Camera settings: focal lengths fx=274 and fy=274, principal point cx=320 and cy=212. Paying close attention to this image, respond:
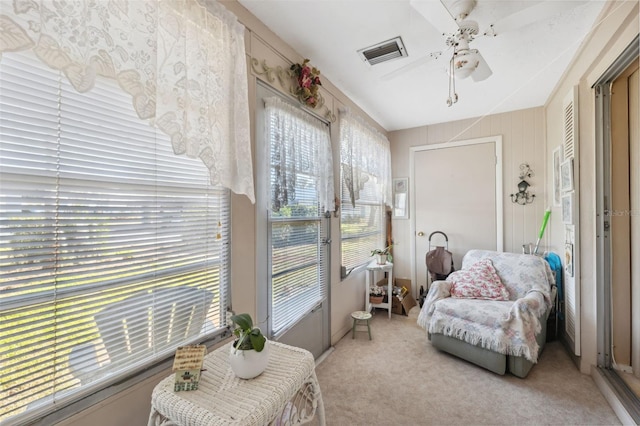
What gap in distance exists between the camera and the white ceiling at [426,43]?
5.32ft

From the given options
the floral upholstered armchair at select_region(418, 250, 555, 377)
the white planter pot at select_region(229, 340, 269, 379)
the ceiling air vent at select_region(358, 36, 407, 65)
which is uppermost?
the ceiling air vent at select_region(358, 36, 407, 65)

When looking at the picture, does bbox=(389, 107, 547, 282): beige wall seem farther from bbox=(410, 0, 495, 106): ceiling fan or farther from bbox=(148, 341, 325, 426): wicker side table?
Result: bbox=(148, 341, 325, 426): wicker side table

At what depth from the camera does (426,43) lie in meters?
1.98

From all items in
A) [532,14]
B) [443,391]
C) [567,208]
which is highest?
[532,14]

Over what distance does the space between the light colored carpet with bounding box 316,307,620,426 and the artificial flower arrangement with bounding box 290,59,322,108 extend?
2163 millimetres

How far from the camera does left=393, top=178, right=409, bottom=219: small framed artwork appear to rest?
395 centimetres

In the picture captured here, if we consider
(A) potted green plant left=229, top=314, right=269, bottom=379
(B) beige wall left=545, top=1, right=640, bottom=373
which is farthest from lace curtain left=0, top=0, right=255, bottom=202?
(B) beige wall left=545, top=1, right=640, bottom=373

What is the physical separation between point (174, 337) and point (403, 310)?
2755 millimetres

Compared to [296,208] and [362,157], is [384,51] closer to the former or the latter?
[362,157]

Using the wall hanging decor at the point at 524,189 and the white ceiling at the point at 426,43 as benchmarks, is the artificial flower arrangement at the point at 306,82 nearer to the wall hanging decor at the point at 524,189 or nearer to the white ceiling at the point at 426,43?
the white ceiling at the point at 426,43

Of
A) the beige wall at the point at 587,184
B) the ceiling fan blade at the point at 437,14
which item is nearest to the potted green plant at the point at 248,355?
the ceiling fan blade at the point at 437,14

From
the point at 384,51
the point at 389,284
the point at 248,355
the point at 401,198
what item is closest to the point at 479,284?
the point at 389,284

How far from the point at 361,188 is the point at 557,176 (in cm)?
192

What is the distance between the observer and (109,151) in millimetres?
1068
